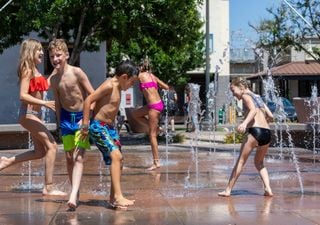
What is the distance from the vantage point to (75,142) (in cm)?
698

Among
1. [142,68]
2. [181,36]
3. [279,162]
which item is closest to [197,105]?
[181,36]

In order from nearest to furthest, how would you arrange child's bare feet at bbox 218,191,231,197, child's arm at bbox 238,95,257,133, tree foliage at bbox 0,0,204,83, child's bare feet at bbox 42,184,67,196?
child's arm at bbox 238,95,257,133, child's bare feet at bbox 218,191,231,197, child's bare feet at bbox 42,184,67,196, tree foliage at bbox 0,0,204,83

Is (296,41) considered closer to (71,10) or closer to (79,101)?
(71,10)

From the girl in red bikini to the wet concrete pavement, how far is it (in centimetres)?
45

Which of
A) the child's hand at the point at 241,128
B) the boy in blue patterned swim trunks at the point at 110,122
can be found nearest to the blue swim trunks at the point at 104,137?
the boy in blue patterned swim trunks at the point at 110,122

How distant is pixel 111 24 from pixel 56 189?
10801mm

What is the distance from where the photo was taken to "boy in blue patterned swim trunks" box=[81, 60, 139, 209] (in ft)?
22.1

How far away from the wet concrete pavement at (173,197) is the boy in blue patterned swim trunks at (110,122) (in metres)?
0.25

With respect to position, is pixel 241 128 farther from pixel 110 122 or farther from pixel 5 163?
pixel 5 163

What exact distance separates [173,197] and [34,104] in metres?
1.92

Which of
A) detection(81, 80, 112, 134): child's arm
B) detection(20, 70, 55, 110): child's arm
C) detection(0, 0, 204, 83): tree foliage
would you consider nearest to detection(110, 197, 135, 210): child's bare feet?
detection(81, 80, 112, 134): child's arm

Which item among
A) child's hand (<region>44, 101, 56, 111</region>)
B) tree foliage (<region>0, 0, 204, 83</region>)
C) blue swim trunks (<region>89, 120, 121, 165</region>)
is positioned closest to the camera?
blue swim trunks (<region>89, 120, 121, 165</region>)

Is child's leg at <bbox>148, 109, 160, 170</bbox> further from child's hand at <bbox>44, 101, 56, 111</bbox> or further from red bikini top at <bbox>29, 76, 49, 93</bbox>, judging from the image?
child's hand at <bbox>44, 101, 56, 111</bbox>

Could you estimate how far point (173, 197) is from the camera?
7.63m
